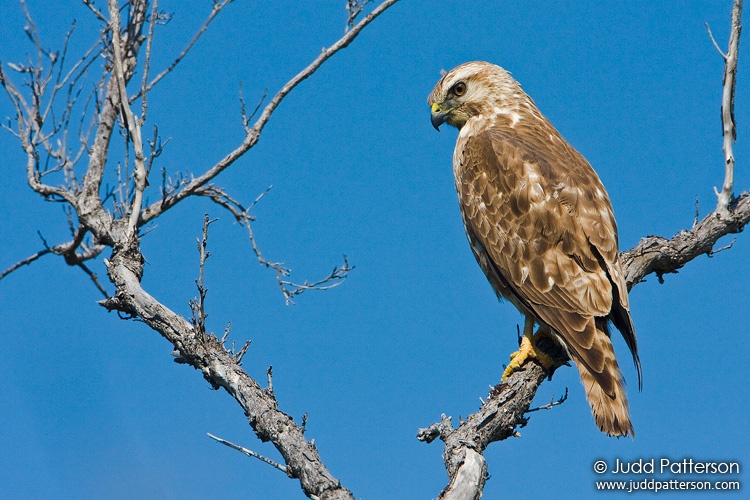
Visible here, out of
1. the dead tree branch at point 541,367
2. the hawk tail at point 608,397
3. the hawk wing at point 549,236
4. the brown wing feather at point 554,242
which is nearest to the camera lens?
the dead tree branch at point 541,367

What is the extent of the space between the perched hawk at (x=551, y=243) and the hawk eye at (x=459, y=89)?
0.45m

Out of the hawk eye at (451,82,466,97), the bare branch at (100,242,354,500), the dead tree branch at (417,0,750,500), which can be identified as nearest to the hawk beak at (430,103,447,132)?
the hawk eye at (451,82,466,97)

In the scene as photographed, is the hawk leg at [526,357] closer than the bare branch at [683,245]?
Yes

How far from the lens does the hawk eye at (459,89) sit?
5836 mm

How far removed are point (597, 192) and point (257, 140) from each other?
86.5 inches

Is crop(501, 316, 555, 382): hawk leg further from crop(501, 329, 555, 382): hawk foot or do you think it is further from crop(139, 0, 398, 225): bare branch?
crop(139, 0, 398, 225): bare branch

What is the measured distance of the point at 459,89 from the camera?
5.84 meters

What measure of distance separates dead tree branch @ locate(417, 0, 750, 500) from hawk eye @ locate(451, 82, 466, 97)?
5.20 feet

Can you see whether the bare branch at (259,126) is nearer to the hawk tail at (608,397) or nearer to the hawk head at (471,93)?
the hawk head at (471,93)

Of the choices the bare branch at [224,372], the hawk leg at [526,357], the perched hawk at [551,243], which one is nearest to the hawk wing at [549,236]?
the perched hawk at [551,243]

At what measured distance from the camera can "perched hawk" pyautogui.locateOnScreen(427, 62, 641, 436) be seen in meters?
4.27

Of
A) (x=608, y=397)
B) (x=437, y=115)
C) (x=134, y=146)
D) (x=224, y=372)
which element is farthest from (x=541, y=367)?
(x=134, y=146)

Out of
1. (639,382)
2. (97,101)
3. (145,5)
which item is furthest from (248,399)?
(145,5)

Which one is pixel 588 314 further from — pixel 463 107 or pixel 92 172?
pixel 92 172
